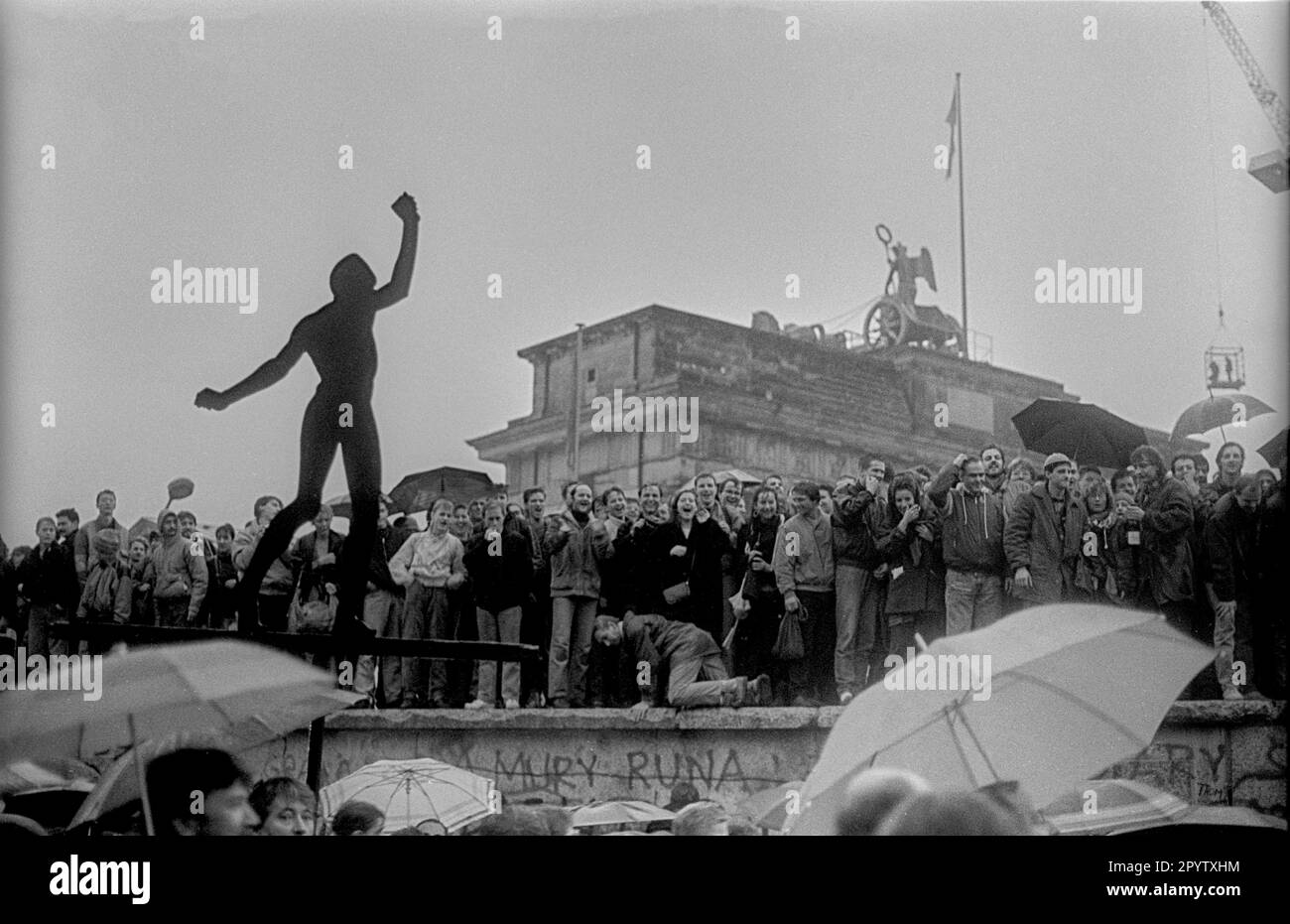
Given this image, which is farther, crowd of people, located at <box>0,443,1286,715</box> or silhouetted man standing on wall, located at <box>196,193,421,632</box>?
silhouetted man standing on wall, located at <box>196,193,421,632</box>

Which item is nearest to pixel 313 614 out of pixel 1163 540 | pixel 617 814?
pixel 617 814

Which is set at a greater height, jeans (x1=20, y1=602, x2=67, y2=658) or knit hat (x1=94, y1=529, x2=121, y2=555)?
knit hat (x1=94, y1=529, x2=121, y2=555)

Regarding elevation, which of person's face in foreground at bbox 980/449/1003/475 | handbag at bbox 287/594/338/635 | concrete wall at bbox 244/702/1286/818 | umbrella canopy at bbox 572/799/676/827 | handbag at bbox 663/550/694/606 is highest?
person's face in foreground at bbox 980/449/1003/475

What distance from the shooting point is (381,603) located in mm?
10828

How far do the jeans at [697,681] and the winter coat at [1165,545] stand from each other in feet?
7.82

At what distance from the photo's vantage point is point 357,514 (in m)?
10.7

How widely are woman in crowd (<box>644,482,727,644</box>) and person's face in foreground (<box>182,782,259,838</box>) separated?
8.18 ft

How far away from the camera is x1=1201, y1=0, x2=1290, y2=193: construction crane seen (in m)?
10.4

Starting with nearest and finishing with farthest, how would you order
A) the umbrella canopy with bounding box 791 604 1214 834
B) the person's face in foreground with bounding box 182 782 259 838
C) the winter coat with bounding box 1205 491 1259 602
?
the umbrella canopy with bounding box 791 604 1214 834 → the person's face in foreground with bounding box 182 782 259 838 → the winter coat with bounding box 1205 491 1259 602

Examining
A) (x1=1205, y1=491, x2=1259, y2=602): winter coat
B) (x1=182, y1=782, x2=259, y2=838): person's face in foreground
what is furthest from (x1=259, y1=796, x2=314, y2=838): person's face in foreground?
(x1=1205, y1=491, x2=1259, y2=602): winter coat

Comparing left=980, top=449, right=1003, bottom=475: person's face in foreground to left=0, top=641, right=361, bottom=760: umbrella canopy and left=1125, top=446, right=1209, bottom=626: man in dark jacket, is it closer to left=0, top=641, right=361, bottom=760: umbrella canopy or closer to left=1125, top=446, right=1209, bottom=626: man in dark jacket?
left=1125, top=446, right=1209, bottom=626: man in dark jacket
